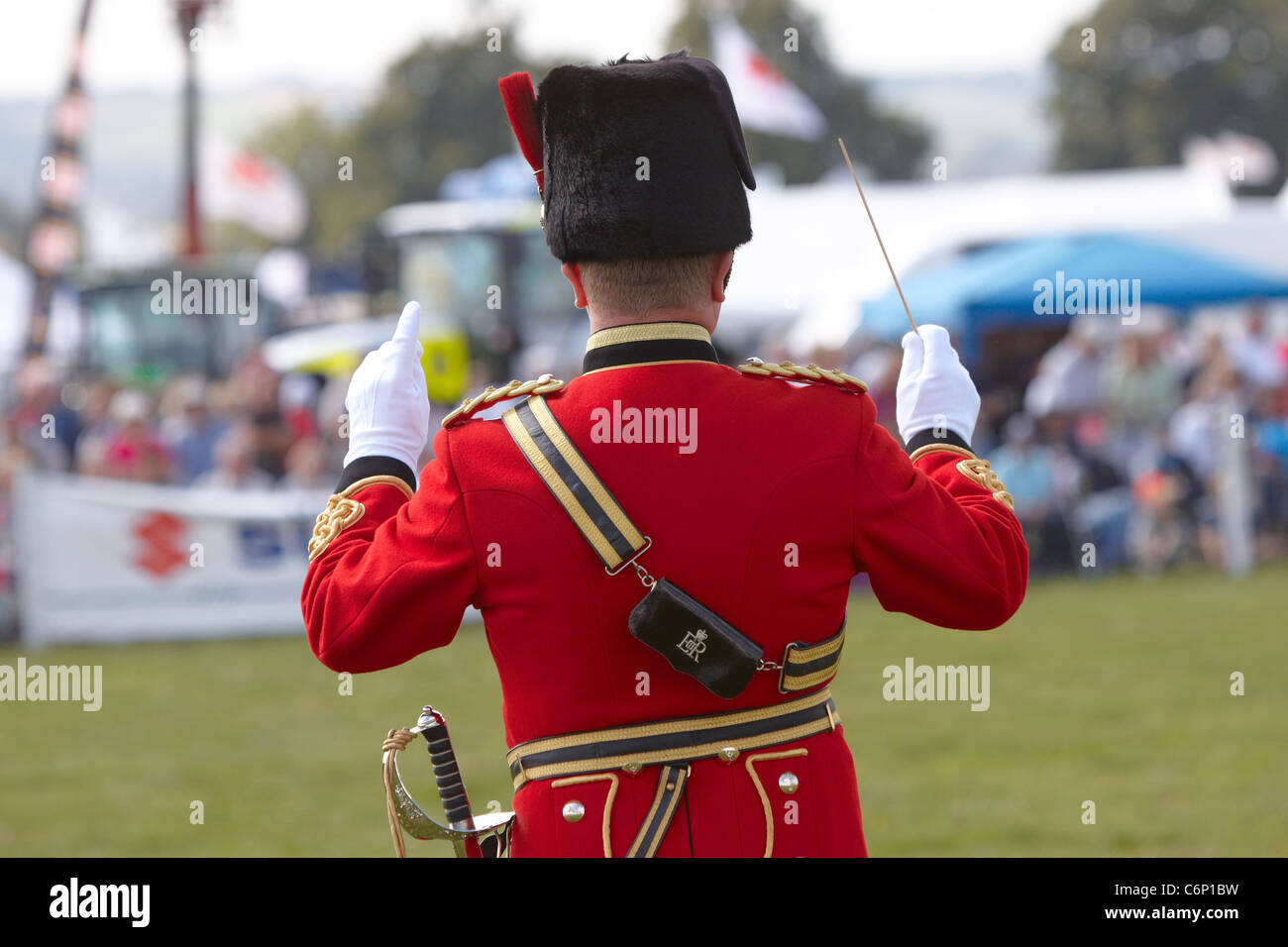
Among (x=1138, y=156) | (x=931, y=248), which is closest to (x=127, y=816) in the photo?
(x=931, y=248)

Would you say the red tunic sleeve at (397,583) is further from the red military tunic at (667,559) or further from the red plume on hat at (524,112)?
the red plume on hat at (524,112)

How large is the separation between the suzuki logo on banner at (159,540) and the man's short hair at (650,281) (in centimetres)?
881

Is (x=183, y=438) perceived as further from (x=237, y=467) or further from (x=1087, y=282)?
(x=1087, y=282)

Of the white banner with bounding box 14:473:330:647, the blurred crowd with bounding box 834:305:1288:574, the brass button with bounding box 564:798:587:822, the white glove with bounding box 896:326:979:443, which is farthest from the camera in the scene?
the blurred crowd with bounding box 834:305:1288:574

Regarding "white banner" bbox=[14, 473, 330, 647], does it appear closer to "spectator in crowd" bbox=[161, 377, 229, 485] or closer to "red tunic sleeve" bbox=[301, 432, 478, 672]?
"spectator in crowd" bbox=[161, 377, 229, 485]

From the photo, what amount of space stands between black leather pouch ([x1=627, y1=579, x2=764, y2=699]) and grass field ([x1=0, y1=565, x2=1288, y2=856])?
127 inches

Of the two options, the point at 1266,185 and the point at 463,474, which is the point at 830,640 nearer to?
the point at 463,474

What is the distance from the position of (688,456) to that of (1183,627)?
8.32 metres

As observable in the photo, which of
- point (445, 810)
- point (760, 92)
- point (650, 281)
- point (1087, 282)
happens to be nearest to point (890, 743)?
point (445, 810)

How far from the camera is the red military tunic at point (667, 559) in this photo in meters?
2.33

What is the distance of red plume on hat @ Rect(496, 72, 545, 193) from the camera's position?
8.26ft

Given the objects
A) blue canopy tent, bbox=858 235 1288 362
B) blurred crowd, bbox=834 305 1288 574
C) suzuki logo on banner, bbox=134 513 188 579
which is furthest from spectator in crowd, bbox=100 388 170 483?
blue canopy tent, bbox=858 235 1288 362
